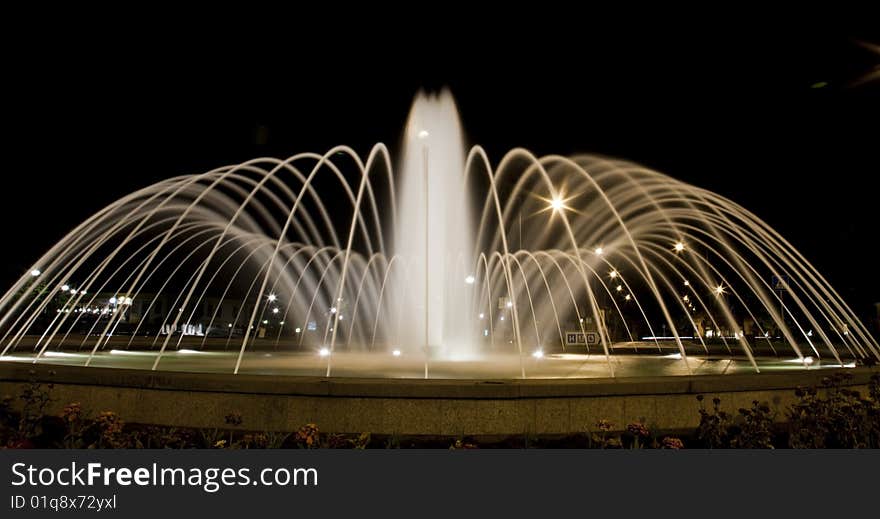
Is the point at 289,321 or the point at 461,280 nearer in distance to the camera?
the point at 461,280

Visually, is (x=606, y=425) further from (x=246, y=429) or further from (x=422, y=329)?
(x=422, y=329)

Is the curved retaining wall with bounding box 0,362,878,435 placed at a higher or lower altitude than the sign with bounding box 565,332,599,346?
lower

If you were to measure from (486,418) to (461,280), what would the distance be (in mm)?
12889

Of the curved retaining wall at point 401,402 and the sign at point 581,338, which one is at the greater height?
the sign at point 581,338

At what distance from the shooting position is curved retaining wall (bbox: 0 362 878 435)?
8289 millimetres

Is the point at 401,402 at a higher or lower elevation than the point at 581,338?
lower

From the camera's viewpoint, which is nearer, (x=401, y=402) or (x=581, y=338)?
(x=401, y=402)

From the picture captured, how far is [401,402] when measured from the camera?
828 cm

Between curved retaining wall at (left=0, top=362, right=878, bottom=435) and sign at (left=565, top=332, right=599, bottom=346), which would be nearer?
curved retaining wall at (left=0, top=362, right=878, bottom=435)

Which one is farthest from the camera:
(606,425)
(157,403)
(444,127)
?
(444,127)

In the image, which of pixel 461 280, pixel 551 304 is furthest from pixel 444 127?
pixel 551 304

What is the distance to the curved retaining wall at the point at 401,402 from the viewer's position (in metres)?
8.29

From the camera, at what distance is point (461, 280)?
21156 mm

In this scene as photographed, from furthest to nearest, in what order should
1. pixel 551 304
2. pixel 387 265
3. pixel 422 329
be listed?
pixel 551 304 < pixel 387 265 < pixel 422 329
